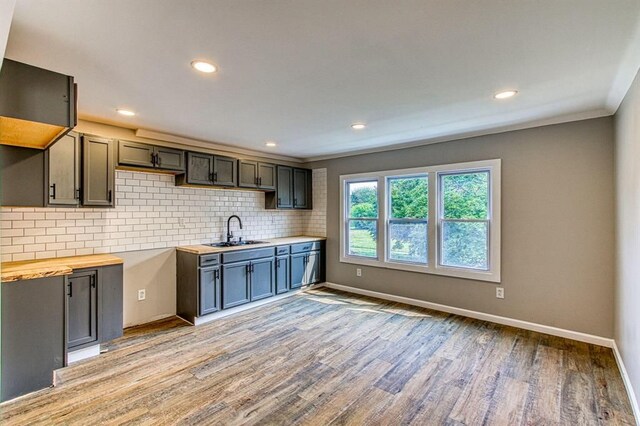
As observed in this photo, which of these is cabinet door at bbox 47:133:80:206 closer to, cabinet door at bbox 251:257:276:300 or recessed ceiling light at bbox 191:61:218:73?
recessed ceiling light at bbox 191:61:218:73

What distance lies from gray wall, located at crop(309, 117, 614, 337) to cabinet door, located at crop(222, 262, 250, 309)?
9.18 feet

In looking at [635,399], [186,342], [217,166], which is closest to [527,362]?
[635,399]

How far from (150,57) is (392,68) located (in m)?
1.61

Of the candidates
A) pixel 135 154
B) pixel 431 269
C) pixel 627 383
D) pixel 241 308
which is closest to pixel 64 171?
pixel 135 154

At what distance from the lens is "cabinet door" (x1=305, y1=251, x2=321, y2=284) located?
5.21 m

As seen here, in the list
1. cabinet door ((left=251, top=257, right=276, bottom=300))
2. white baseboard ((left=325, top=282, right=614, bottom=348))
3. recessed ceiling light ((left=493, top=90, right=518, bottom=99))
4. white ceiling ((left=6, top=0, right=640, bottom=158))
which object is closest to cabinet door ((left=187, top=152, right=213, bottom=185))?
white ceiling ((left=6, top=0, right=640, bottom=158))

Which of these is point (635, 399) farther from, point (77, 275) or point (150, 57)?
point (77, 275)

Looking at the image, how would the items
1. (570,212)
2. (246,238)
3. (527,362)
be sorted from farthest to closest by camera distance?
(246,238)
(570,212)
(527,362)

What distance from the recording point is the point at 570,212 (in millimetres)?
3230

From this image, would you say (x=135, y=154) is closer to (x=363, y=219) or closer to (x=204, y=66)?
(x=204, y=66)

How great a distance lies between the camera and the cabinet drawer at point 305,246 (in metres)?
4.94

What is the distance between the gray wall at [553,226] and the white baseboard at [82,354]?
4.11 metres

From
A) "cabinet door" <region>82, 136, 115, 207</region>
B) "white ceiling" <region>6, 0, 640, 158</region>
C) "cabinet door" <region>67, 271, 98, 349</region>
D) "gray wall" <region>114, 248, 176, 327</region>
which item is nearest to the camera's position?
"white ceiling" <region>6, 0, 640, 158</region>

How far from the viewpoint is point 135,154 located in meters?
3.53
